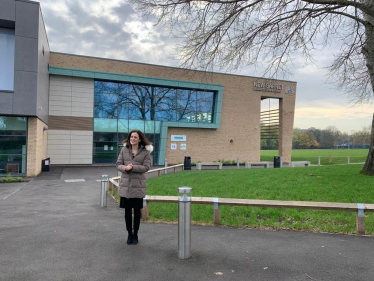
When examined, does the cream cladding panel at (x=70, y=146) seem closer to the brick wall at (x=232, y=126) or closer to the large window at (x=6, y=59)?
the brick wall at (x=232, y=126)

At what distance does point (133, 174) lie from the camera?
4305 millimetres

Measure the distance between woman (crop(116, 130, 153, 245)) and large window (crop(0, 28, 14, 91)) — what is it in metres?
13.1

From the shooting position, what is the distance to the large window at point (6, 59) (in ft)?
47.4

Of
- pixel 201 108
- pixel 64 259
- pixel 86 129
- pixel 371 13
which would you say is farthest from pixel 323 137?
pixel 64 259

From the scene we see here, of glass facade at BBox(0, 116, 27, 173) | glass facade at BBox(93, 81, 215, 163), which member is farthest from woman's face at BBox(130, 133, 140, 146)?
glass facade at BBox(93, 81, 215, 163)

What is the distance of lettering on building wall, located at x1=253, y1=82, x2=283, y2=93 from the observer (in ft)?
96.4

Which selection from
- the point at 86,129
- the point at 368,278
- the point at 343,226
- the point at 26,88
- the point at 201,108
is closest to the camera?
the point at 368,278

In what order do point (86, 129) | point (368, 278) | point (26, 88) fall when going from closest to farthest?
point (368, 278) → point (26, 88) → point (86, 129)

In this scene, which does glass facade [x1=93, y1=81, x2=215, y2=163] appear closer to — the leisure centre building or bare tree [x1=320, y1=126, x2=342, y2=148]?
the leisure centre building

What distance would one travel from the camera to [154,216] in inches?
245

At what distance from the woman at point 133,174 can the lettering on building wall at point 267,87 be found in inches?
1045

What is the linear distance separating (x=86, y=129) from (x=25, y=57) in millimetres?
8737

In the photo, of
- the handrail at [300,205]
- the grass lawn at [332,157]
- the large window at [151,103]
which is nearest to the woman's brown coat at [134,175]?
the handrail at [300,205]

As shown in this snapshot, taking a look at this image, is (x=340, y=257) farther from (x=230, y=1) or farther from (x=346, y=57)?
(x=346, y=57)
